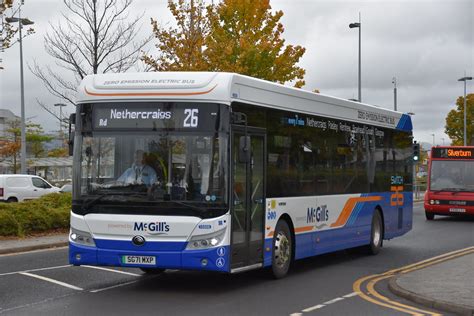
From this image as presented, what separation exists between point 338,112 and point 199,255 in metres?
5.37

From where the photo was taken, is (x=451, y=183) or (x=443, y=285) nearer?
(x=443, y=285)

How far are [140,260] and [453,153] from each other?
21.8m

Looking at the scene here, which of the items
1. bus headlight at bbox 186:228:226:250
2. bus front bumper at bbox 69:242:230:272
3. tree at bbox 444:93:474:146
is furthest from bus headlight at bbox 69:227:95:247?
tree at bbox 444:93:474:146

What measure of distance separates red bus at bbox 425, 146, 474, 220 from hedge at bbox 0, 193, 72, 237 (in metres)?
14.8

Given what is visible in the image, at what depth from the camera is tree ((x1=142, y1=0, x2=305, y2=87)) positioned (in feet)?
86.9

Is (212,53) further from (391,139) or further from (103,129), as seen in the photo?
(103,129)

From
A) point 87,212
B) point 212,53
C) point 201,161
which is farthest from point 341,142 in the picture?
point 212,53

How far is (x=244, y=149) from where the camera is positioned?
10.6 metres

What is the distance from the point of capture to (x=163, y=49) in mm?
26688

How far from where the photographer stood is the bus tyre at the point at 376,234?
53.2ft

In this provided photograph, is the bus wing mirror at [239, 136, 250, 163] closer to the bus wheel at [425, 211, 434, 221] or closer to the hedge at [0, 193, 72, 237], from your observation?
the hedge at [0, 193, 72, 237]

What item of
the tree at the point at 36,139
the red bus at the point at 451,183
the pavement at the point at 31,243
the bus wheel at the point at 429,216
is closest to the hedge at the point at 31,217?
the pavement at the point at 31,243

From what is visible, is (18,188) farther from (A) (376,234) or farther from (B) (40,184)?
(A) (376,234)

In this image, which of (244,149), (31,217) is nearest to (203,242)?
(244,149)
